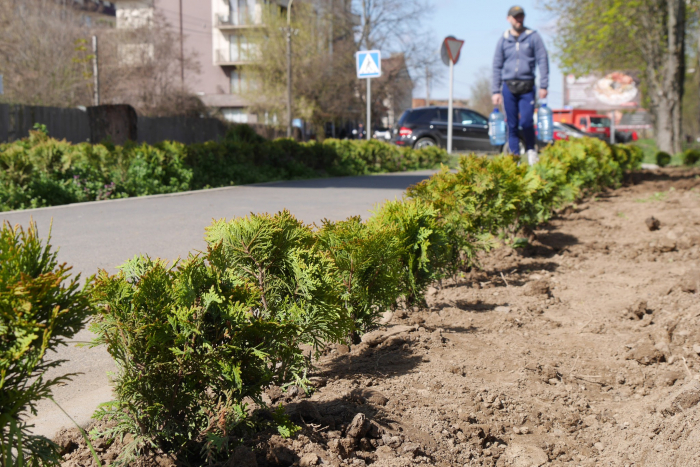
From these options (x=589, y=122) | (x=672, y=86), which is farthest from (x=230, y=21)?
(x=672, y=86)

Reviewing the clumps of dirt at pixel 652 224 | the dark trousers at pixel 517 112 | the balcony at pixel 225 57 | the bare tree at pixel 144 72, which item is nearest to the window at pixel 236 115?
the balcony at pixel 225 57

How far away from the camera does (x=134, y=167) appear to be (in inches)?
402

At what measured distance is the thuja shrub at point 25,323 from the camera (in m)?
1.50

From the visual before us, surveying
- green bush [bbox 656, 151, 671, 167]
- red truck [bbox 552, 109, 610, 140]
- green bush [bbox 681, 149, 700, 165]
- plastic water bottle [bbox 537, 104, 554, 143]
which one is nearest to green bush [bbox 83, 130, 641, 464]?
plastic water bottle [bbox 537, 104, 554, 143]

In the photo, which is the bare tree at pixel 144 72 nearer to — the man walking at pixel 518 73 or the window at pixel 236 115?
the window at pixel 236 115

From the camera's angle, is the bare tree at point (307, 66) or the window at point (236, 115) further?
the window at point (236, 115)

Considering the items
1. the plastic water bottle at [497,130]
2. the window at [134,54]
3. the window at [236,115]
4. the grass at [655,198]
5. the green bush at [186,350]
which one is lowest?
the green bush at [186,350]

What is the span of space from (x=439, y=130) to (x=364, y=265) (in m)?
20.1

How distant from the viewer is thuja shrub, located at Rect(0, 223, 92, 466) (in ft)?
4.92

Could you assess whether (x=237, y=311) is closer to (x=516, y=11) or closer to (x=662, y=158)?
(x=516, y=11)

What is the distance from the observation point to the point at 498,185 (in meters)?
5.16

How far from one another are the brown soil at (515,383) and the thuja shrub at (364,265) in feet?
0.76

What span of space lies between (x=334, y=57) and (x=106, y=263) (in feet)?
132

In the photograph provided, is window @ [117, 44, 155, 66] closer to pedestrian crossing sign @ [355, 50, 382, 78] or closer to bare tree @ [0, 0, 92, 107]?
bare tree @ [0, 0, 92, 107]
